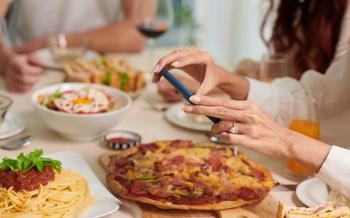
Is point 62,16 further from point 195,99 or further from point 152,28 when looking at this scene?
point 195,99

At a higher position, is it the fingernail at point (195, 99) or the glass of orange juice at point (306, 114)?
the fingernail at point (195, 99)

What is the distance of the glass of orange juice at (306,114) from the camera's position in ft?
5.00

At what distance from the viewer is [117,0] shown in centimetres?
301

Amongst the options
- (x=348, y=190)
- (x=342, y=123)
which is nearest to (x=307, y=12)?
(x=342, y=123)

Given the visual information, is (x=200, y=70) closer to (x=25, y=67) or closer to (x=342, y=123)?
(x=342, y=123)

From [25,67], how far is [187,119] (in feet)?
2.20

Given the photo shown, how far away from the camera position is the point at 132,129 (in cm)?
179

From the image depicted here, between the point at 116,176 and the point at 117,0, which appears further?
the point at 117,0

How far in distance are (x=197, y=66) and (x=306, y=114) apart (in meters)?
0.35

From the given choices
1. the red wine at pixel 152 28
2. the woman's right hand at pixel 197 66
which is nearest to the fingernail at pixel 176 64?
the woman's right hand at pixel 197 66

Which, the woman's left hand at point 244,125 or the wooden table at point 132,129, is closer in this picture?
the woman's left hand at point 244,125

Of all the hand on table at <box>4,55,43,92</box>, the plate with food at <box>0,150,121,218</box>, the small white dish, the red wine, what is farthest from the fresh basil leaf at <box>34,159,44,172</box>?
the red wine

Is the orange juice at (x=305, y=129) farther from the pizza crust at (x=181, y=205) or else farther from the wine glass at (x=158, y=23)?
the wine glass at (x=158, y=23)

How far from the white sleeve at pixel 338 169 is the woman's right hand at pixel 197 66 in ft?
1.14
